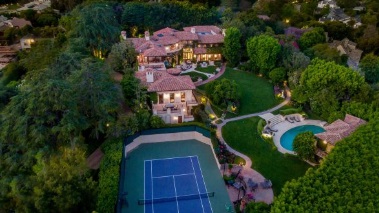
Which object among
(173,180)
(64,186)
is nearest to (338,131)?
(173,180)

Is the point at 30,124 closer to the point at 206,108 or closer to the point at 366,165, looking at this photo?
the point at 206,108

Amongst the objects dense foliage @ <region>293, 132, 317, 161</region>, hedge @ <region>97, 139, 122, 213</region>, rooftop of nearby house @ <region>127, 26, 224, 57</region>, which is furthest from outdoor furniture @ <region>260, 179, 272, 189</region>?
rooftop of nearby house @ <region>127, 26, 224, 57</region>

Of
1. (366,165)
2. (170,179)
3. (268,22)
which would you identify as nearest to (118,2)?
(268,22)

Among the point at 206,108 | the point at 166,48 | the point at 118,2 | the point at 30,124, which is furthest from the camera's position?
the point at 118,2

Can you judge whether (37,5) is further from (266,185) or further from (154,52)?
(266,185)

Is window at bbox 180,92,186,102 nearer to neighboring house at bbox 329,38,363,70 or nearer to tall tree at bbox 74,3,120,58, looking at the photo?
tall tree at bbox 74,3,120,58

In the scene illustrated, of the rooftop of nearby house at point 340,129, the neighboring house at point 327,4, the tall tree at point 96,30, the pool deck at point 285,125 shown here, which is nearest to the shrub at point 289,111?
the pool deck at point 285,125
